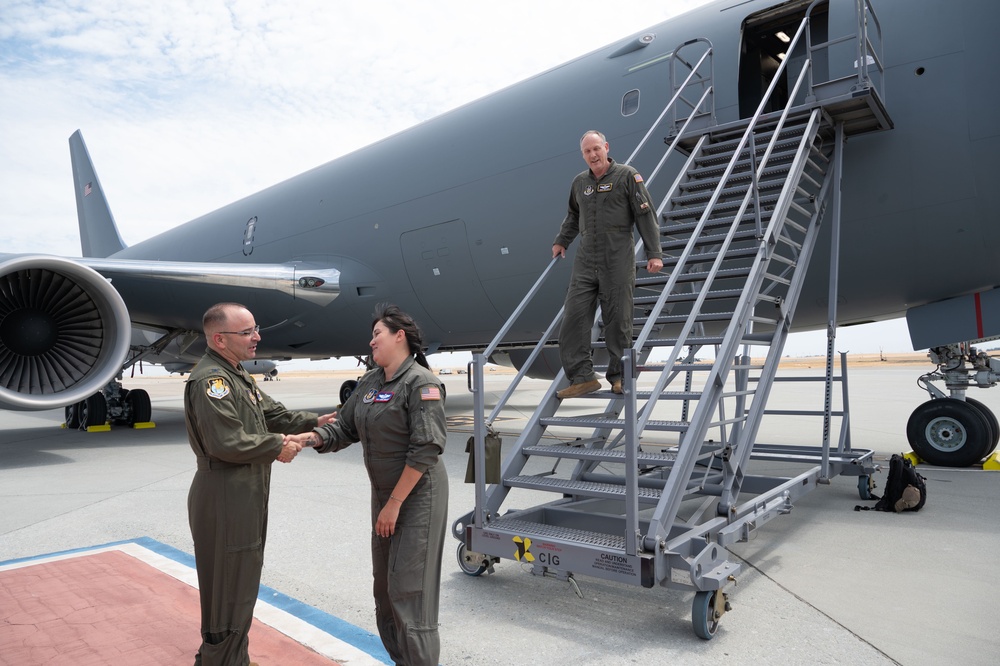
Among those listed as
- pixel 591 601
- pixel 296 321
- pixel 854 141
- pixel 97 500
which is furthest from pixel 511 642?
pixel 296 321

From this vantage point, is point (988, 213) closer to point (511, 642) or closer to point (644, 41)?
point (644, 41)

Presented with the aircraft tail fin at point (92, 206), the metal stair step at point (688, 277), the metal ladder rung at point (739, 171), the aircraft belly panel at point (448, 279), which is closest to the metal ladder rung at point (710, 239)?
the metal stair step at point (688, 277)

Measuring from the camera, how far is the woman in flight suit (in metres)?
2.36

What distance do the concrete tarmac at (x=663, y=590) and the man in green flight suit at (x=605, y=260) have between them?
1.21m

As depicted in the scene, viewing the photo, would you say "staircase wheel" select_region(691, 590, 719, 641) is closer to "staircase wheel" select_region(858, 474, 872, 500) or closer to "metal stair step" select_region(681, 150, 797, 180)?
"staircase wheel" select_region(858, 474, 872, 500)

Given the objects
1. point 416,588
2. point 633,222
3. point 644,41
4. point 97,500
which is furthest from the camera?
point 644,41

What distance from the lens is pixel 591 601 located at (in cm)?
333

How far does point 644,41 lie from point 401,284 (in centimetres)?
428

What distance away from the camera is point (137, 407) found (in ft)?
39.7

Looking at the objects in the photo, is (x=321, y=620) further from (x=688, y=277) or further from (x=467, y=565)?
(x=688, y=277)

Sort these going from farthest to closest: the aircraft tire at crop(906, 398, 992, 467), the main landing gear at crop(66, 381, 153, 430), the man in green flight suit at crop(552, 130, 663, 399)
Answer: the main landing gear at crop(66, 381, 153, 430) → the aircraft tire at crop(906, 398, 992, 467) → the man in green flight suit at crop(552, 130, 663, 399)

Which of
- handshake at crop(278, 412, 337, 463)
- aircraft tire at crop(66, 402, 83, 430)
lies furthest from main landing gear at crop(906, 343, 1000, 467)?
aircraft tire at crop(66, 402, 83, 430)

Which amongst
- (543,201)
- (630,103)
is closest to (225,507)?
(543,201)

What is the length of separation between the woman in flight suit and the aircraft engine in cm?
626
